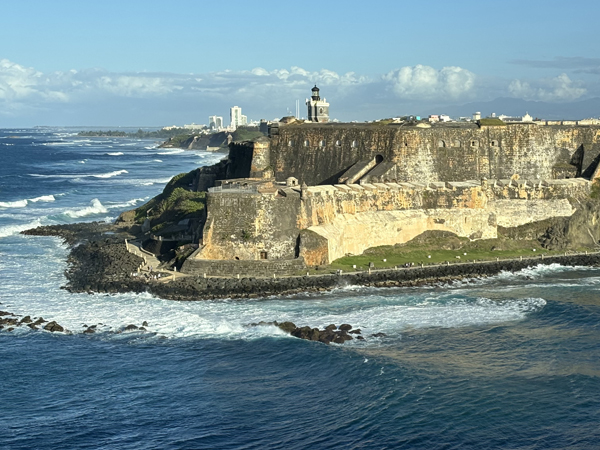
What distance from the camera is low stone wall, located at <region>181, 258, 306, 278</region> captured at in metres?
44.6

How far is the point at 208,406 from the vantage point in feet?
94.6

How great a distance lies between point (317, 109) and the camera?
72.1 metres

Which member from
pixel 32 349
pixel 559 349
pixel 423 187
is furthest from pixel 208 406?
pixel 423 187

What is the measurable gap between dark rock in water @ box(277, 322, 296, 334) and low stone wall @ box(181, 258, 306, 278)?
25.7 ft

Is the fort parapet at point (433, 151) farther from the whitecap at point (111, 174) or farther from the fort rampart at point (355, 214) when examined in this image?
the whitecap at point (111, 174)

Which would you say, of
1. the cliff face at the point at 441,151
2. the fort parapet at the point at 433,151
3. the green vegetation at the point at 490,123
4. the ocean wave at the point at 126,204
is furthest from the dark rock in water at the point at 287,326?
the ocean wave at the point at 126,204

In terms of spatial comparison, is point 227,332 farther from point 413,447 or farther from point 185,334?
point 413,447

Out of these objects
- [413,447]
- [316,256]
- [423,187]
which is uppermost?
[423,187]

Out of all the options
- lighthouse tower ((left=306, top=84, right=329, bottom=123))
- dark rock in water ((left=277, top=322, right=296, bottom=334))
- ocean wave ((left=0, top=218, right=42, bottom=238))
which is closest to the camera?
dark rock in water ((left=277, top=322, right=296, bottom=334))

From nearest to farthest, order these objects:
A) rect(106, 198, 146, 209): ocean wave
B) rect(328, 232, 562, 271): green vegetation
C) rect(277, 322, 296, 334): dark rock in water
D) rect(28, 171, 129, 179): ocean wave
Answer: rect(277, 322, 296, 334): dark rock in water, rect(328, 232, 562, 271): green vegetation, rect(106, 198, 146, 209): ocean wave, rect(28, 171, 129, 179): ocean wave

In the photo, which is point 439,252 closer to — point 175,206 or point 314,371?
point 175,206

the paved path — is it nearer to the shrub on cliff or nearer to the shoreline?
the shoreline

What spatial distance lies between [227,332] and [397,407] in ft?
32.9

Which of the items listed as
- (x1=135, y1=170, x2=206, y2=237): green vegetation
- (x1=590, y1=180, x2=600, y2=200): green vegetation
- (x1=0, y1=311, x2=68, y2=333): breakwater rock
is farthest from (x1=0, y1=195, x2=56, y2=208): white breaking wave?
(x1=590, y1=180, x2=600, y2=200): green vegetation
